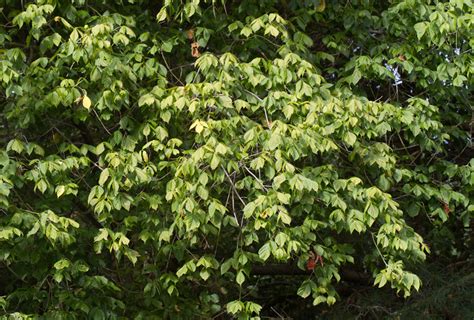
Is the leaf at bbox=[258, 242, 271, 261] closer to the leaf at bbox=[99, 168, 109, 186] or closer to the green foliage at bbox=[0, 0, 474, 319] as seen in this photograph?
the green foliage at bbox=[0, 0, 474, 319]

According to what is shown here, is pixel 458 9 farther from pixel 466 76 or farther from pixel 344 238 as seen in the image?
pixel 344 238

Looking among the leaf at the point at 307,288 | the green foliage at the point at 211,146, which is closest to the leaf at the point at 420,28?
the green foliage at the point at 211,146

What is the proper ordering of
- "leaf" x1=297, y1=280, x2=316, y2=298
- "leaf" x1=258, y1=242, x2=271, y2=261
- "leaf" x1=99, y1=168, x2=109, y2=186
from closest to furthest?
"leaf" x1=258, y1=242, x2=271, y2=261
"leaf" x1=99, y1=168, x2=109, y2=186
"leaf" x1=297, y1=280, x2=316, y2=298

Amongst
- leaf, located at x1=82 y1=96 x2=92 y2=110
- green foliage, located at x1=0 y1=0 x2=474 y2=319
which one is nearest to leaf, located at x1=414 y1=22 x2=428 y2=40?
green foliage, located at x1=0 y1=0 x2=474 y2=319

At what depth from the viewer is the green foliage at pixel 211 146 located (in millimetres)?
5172

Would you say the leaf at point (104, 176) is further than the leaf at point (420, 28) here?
No

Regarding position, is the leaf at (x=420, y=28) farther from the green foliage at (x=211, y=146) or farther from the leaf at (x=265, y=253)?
the leaf at (x=265, y=253)

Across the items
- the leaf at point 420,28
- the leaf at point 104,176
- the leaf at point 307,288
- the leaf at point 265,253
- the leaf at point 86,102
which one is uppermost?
the leaf at point 420,28

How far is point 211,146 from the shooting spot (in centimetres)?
494

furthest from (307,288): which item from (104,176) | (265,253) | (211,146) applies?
(104,176)

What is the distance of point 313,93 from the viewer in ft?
18.4

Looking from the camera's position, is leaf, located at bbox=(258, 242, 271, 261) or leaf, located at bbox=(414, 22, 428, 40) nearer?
leaf, located at bbox=(258, 242, 271, 261)

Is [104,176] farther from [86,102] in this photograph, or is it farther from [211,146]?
[211,146]

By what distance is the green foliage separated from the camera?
17.0 ft
